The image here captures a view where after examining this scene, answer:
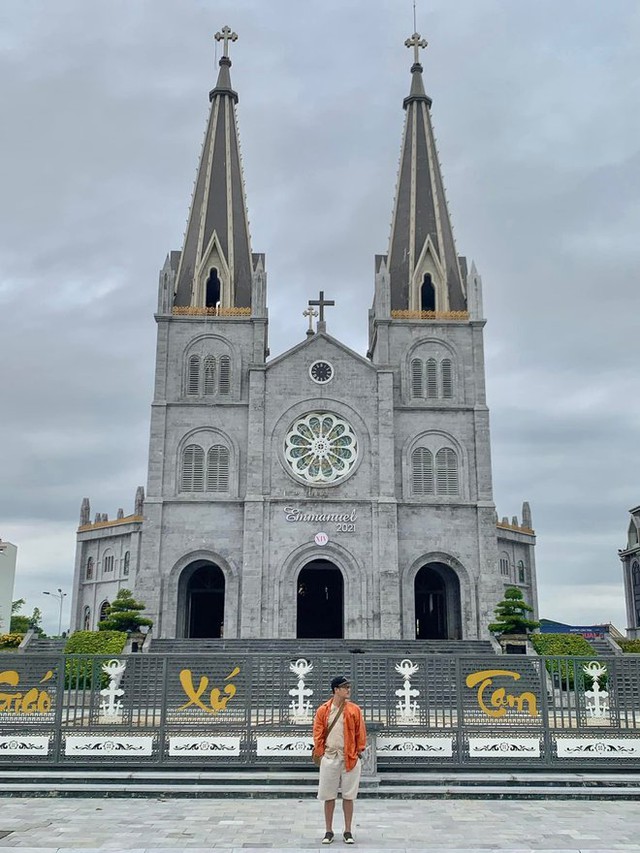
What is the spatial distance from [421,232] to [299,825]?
36956mm

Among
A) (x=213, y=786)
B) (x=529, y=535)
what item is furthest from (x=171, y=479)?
(x=213, y=786)

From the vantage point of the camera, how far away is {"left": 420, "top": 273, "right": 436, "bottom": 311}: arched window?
4369 cm

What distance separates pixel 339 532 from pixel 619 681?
2424 cm

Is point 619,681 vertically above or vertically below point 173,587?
below

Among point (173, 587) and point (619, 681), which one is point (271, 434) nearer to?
point (173, 587)

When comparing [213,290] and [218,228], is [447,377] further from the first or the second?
[218,228]

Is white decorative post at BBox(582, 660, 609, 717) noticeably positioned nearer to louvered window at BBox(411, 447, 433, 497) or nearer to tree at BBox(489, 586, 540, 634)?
tree at BBox(489, 586, 540, 634)

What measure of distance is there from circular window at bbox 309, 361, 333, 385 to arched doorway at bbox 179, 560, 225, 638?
9.99 metres

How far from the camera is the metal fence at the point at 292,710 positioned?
14.1 meters

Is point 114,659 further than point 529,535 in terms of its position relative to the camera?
No

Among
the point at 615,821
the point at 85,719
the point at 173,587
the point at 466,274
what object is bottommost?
the point at 615,821

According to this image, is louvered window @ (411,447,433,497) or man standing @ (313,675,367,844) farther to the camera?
louvered window @ (411,447,433,497)

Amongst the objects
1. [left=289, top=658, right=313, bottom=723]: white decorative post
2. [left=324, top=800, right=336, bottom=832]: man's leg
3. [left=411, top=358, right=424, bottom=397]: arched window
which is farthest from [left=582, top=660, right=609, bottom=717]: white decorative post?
[left=411, top=358, right=424, bottom=397]: arched window

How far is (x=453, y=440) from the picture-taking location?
40.4 metres
